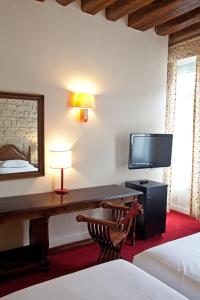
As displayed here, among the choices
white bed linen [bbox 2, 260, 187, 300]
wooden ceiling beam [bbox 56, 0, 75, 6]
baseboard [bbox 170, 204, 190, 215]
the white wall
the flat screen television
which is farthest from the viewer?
baseboard [bbox 170, 204, 190, 215]

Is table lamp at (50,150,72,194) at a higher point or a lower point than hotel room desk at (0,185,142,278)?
higher

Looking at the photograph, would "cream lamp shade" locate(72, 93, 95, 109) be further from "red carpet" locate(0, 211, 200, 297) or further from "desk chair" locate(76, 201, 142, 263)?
"red carpet" locate(0, 211, 200, 297)

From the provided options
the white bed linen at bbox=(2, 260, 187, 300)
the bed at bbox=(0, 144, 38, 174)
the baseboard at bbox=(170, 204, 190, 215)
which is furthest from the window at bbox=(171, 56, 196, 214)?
the white bed linen at bbox=(2, 260, 187, 300)

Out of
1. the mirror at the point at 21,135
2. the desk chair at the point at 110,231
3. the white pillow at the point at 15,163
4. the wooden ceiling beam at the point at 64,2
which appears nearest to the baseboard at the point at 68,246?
the desk chair at the point at 110,231

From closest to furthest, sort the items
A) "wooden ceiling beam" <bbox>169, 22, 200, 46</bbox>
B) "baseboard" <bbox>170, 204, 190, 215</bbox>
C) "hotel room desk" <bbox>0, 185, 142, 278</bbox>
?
1. "hotel room desk" <bbox>0, 185, 142, 278</bbox>
2. "wooden ceiling beam" <bbox>169, 22, 200, 46</bbox>
3. "baseboard" <bbox>170, 204, 190, 215</bbox>

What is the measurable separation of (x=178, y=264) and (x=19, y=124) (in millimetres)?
2049

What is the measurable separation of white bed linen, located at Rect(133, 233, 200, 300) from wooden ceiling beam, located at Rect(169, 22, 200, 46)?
9.72ft

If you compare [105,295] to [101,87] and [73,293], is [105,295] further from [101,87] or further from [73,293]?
[101,87]

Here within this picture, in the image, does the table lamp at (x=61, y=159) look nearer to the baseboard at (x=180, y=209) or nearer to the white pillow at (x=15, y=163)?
the white pillow at (x=15, y=163)

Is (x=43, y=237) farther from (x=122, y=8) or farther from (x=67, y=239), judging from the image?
(x=122, y=8)

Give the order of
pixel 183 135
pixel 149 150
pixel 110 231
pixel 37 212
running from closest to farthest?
pixel 37 212 → pixel 110 231 → pixel 149 150 → pixel 183 135

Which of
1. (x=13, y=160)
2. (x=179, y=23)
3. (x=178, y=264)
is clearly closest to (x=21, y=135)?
(x=13, y=160)

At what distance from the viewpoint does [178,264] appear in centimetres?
179

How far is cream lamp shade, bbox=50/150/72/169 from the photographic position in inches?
122
